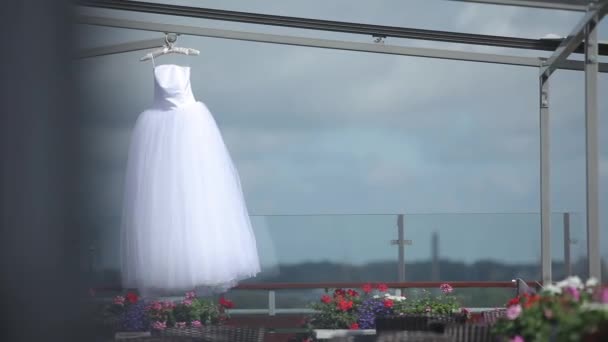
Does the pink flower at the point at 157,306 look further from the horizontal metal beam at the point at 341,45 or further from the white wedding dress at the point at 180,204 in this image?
the horizontal metal beam at the point at 341,45

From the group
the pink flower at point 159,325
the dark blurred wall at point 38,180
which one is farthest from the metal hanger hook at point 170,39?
the dark blurred wall at point 38,180

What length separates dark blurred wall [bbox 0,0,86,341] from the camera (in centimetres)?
182

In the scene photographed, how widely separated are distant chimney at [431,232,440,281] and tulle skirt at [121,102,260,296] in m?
2.40

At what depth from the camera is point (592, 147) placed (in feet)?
15.5

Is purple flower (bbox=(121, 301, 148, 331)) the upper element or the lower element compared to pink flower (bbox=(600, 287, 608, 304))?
lower

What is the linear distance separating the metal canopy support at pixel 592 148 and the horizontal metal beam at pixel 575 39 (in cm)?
2

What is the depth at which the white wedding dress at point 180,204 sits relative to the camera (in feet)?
19.7

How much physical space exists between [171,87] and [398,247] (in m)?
2.93

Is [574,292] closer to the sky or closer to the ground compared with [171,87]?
closer to the ground

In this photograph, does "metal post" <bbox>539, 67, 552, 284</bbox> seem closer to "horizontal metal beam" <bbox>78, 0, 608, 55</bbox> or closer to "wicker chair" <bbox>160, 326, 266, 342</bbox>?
"horizontal metal beam" <bbox>78, 0, 608, 55</bbox>

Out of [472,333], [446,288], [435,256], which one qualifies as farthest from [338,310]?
[472,333]

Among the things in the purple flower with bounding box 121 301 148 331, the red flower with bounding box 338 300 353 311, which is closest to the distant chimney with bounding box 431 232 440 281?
the red flower with bounding box 338 300 353 311

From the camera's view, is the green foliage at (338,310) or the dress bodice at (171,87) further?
the green foliage at (338,310)

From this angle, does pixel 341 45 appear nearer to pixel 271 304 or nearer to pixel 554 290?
pixel 271 304
